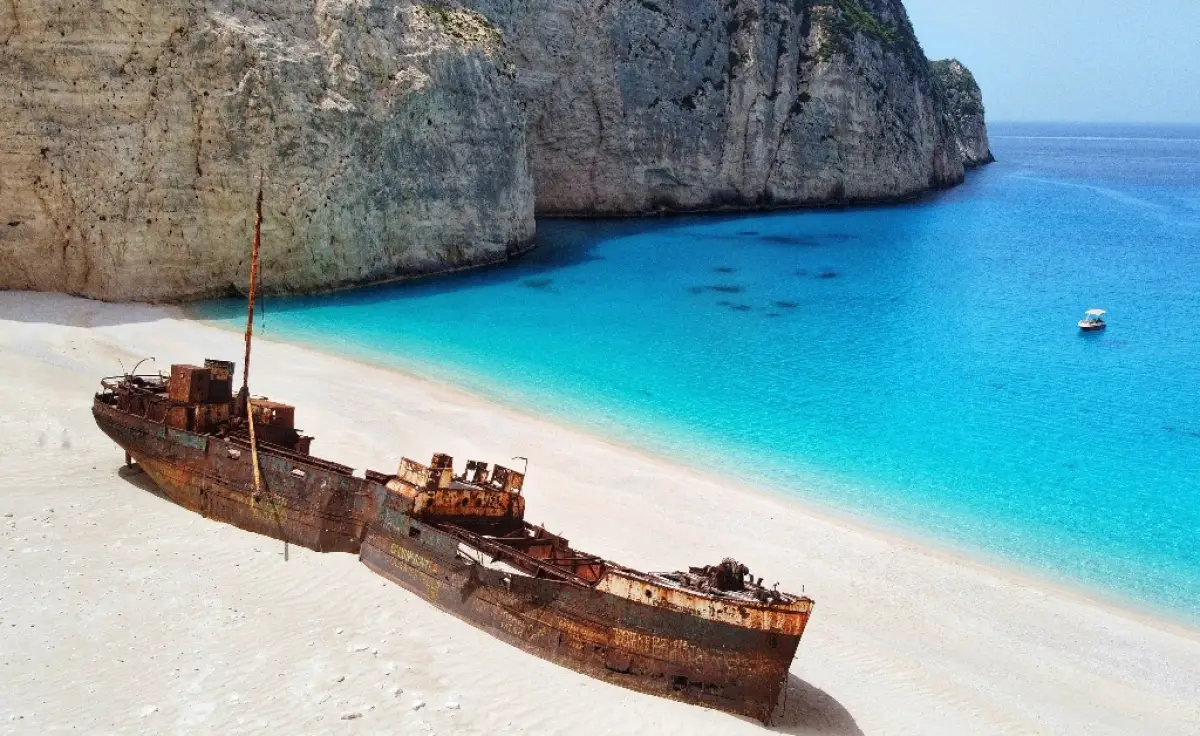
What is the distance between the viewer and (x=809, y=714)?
43.1ft

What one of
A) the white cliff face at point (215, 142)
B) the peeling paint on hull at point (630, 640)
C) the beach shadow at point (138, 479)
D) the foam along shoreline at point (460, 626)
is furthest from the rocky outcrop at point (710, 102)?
the peeling paint on hull at point (630, 640)

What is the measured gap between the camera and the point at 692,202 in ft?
235

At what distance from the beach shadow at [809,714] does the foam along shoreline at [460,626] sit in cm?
4

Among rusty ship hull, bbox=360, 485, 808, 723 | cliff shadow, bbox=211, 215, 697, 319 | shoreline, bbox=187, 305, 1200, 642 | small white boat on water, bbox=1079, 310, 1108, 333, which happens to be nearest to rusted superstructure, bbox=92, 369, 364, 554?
rusty ship hull, bbox=360, 485, 808, 723

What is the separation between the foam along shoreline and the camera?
12.3 m

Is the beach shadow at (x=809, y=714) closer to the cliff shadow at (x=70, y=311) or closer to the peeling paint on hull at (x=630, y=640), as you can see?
the peeling paint on hull at (x=630, y=640)

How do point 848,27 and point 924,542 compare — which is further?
point 848,27

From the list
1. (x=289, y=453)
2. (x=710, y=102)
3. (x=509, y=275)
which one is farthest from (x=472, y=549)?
(x=710, y=102)

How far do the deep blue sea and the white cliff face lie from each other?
8.65 feet

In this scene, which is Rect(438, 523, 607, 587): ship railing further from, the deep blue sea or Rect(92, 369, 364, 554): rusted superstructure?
the deep blue sea

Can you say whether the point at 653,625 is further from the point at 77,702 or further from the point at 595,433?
the point at 595,433

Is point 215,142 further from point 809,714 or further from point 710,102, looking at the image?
point 710,102

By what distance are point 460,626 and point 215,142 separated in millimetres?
26784

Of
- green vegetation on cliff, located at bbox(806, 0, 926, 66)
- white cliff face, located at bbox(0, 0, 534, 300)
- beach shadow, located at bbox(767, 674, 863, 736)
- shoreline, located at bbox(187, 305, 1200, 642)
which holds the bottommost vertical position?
beach shadow, located at bbox(767, 674, 863, 736)
